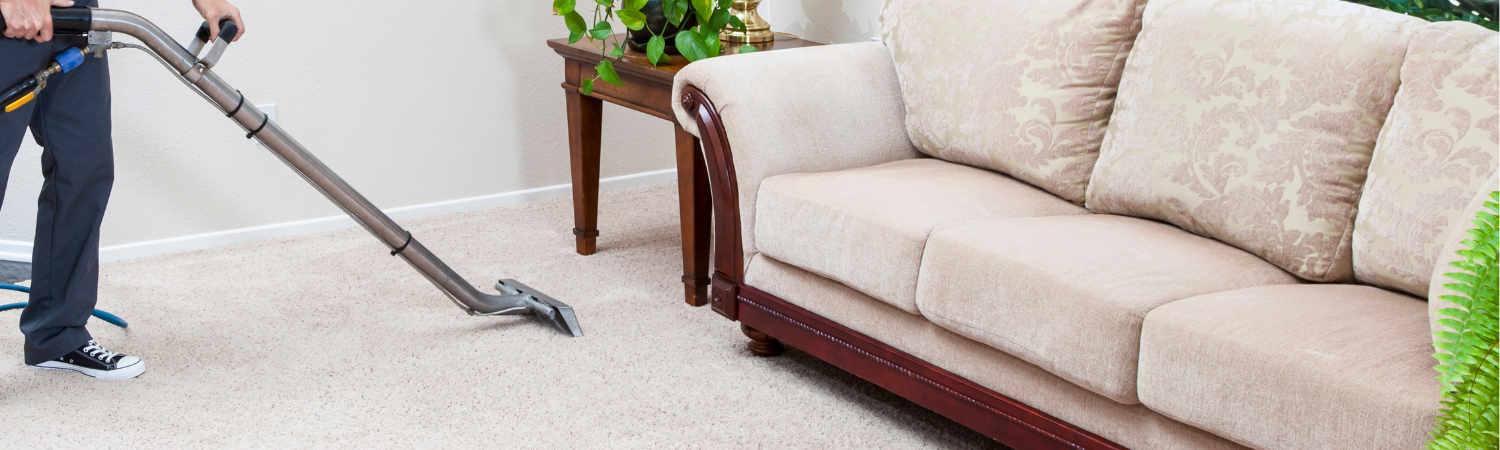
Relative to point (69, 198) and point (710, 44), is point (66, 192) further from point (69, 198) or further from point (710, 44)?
point (710, 44)

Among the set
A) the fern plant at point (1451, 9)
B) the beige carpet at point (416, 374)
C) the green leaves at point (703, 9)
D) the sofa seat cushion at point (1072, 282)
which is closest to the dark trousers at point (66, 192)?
the beige carpet at point (416, 374)

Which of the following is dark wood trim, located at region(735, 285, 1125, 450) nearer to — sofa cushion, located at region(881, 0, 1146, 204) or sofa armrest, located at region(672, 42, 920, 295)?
sofa armrest, located at region(672, 42, 920, 295)

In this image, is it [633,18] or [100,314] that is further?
[633,18]

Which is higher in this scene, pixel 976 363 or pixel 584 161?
pixel 976 363

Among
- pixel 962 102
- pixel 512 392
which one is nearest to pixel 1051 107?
pixel 962 102

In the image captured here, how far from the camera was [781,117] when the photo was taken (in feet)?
6.78

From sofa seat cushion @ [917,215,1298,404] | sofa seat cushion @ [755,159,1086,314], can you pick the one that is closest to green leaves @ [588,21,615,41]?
sofa seat cushion @ [755,159,1086,314]

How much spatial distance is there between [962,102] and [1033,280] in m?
0.60

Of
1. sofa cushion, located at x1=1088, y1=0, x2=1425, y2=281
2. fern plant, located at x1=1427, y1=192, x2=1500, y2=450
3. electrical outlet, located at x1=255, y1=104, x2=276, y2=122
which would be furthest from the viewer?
electrical outlet, located at x1=255, y1=104, x2=276, y2=122

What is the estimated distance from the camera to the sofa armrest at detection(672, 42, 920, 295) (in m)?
2.04

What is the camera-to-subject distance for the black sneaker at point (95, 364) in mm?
2098

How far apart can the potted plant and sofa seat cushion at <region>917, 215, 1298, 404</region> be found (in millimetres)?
917

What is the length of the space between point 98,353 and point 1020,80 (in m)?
1.73

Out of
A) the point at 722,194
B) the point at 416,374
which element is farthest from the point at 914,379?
the point at 416,374
